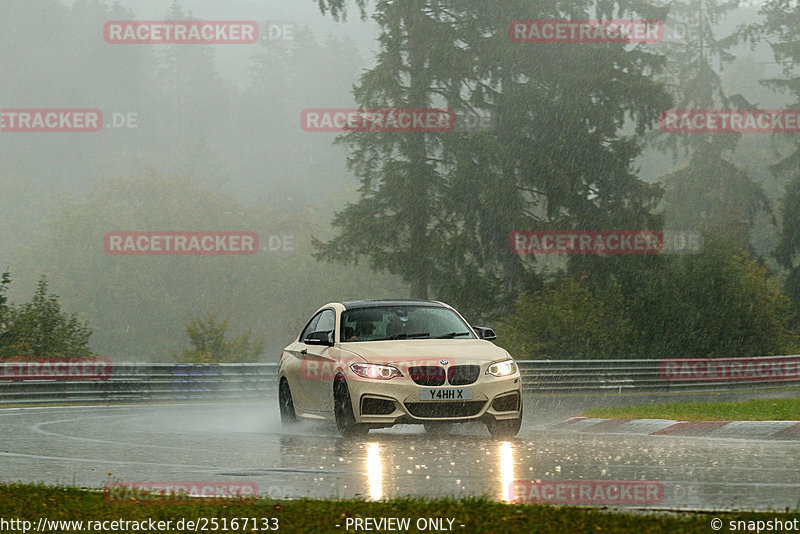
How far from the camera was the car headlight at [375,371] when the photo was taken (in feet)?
44.8

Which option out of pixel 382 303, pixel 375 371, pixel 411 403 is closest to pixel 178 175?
pixel 382 303

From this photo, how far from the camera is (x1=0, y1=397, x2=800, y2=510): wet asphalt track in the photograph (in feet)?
30.1

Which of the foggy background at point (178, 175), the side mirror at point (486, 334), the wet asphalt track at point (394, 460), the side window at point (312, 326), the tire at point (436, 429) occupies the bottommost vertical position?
the tire at point (436, 429)

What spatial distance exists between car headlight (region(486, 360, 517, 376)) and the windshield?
116 centimetres

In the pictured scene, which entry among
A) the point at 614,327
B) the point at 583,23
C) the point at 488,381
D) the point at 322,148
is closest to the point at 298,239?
the point at 322,148

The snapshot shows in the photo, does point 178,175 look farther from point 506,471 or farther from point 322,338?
point 506,471

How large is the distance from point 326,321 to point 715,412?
6.47m

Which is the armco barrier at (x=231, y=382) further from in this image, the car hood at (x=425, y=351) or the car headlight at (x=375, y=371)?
the car headlight at (x=375, y=371)

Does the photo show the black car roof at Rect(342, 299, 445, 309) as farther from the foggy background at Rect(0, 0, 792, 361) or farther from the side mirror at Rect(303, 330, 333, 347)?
the foggy background at Rect(0, 0, 792, 361)

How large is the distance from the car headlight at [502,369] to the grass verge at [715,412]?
3997mm

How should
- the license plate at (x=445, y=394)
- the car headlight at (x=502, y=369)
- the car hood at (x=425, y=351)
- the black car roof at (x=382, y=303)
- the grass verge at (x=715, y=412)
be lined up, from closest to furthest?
the license plate at (x=445, y=394) → the car hood at (x=425, y=351) → the car headlight at (x=502, y=369) → the black car roof at (x=382, y=303) → the grass verge at (x=715, y=412)

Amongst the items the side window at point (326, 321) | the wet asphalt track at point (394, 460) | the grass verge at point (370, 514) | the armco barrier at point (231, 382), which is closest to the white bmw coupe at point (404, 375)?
the side window at point (326, 321)

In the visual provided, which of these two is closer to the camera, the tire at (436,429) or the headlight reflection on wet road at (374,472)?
the headlight reflection on wet road at (374,472)

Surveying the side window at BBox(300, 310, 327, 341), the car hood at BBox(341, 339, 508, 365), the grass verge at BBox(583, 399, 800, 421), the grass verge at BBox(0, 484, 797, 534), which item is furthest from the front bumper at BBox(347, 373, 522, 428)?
the grass verge at BBox(0, 484, 797, 534)
